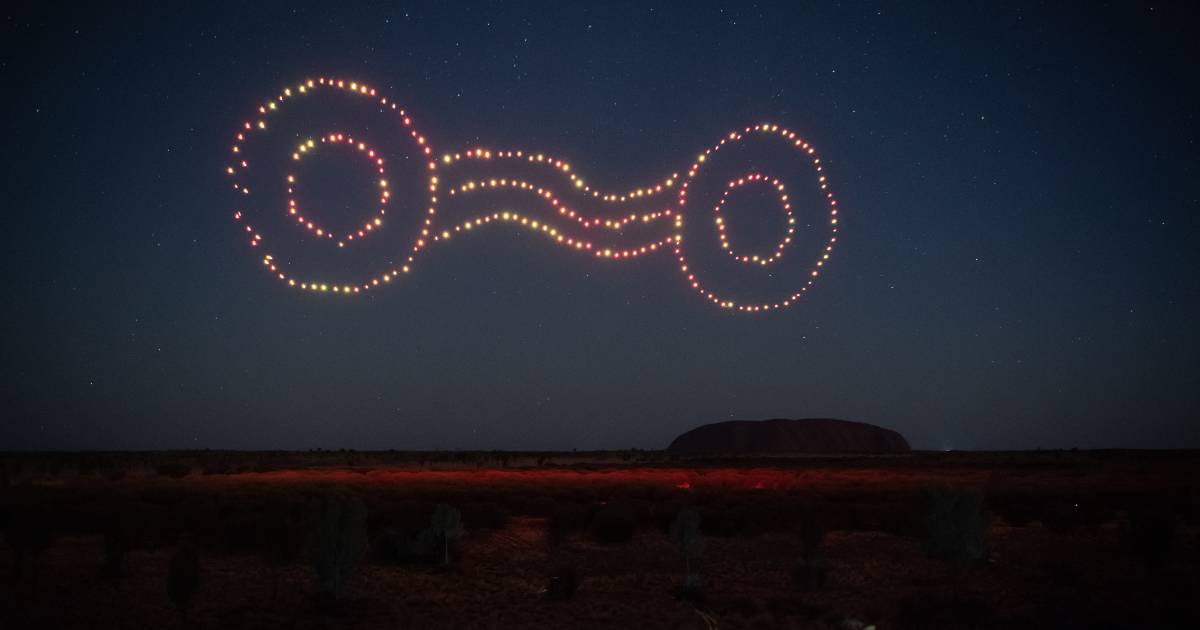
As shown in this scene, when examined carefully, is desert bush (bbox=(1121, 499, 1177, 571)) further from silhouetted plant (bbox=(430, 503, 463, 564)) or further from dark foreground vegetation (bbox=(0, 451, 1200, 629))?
silhouetted plant (bbox=(430, 503, 463, 564))

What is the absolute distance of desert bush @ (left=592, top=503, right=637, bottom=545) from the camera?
720 inches

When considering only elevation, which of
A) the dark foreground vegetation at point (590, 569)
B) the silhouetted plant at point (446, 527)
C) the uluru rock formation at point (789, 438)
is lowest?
the dark foreground vegetation at point (590, 569)

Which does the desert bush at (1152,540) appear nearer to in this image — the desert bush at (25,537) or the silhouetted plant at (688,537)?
the silhouetted plant at (688,537)

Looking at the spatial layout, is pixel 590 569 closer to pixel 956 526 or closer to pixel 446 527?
pixel 446 527

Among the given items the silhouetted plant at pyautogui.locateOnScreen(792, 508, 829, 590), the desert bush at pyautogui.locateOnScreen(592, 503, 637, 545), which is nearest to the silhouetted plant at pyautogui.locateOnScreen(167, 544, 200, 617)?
the silhouetted plant at pyautogui.locateOnScreen(792, 508, 829, 590)

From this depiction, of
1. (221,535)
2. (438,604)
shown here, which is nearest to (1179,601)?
(438,604)

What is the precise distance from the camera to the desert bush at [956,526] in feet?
43.7

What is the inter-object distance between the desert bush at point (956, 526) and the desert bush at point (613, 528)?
691 centimetres

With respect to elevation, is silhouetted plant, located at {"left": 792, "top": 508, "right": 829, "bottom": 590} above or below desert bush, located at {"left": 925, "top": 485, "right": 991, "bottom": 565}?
below

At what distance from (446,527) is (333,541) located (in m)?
4.03

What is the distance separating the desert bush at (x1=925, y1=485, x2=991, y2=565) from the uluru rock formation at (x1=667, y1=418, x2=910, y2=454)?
153 meters

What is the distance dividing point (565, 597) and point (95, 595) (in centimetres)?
709

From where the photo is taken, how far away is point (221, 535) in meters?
16.4

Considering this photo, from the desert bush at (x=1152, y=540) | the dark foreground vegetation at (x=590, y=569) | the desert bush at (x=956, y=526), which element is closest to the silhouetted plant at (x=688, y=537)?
the dark foreground vegetation at (x=590, y=569)
